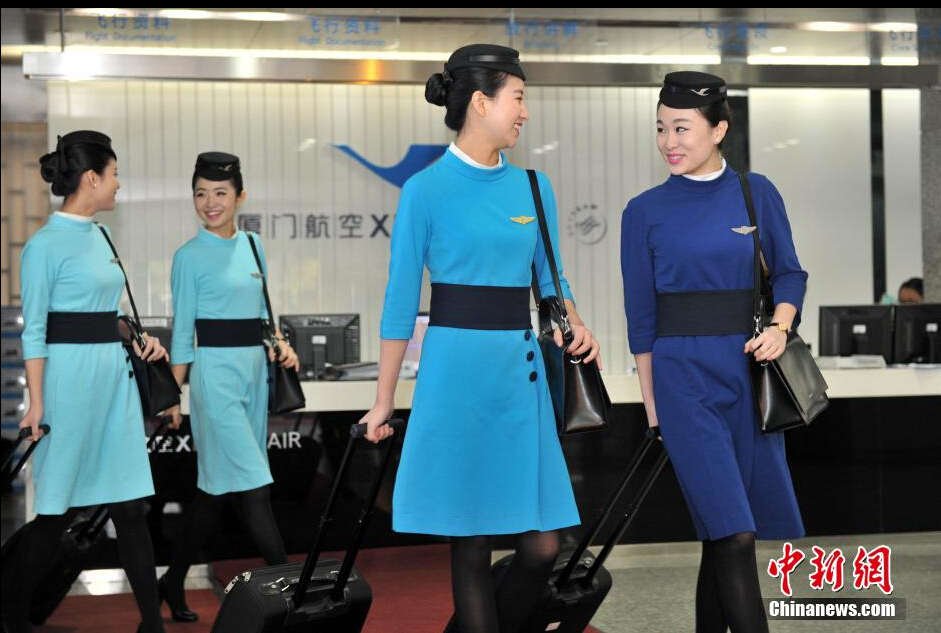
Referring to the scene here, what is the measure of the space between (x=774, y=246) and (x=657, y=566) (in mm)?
2995

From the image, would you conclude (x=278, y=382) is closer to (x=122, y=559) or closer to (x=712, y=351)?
(x=122, y=559)

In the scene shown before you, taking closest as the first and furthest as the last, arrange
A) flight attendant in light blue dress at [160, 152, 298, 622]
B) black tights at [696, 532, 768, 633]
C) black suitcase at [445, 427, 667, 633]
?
black tights at [696, 532, 768, 633], black suitcase at [445, 427, 667, 633], flight attendant in light blue dress at [160, 152, 298, 622]

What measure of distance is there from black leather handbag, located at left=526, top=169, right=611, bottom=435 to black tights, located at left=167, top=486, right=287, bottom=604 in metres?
1.66

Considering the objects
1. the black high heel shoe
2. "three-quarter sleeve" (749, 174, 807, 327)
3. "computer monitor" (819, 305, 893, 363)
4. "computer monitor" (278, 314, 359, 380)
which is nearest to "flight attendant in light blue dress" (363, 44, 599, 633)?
"three-quarter sleeve" (749, 174, 807, 327)

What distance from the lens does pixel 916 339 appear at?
638 centimetres

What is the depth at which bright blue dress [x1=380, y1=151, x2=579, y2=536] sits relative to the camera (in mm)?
2635

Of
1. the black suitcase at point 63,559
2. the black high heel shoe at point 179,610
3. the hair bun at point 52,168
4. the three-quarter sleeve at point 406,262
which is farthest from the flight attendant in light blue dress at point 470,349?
the black high heel shoe at point 179,610

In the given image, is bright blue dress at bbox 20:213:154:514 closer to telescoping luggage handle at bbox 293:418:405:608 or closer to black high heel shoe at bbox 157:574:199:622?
black high heel shoe at bbox 157:574:199:622

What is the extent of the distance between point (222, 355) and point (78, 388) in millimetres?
630

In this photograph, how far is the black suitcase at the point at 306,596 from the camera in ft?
9.66

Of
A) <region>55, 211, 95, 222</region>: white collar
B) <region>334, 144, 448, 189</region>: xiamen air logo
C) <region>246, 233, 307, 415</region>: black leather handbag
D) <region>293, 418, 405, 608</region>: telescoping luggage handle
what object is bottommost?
<region>293, 418, 405, 608</region>: telescoping luggage handle

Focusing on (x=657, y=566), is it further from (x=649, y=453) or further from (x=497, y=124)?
(x=497, y=124)

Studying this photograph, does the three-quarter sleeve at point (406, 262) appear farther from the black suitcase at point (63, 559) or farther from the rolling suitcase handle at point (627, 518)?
the black suitcase at point (63, 559)

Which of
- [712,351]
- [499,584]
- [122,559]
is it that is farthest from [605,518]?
[122,559]
